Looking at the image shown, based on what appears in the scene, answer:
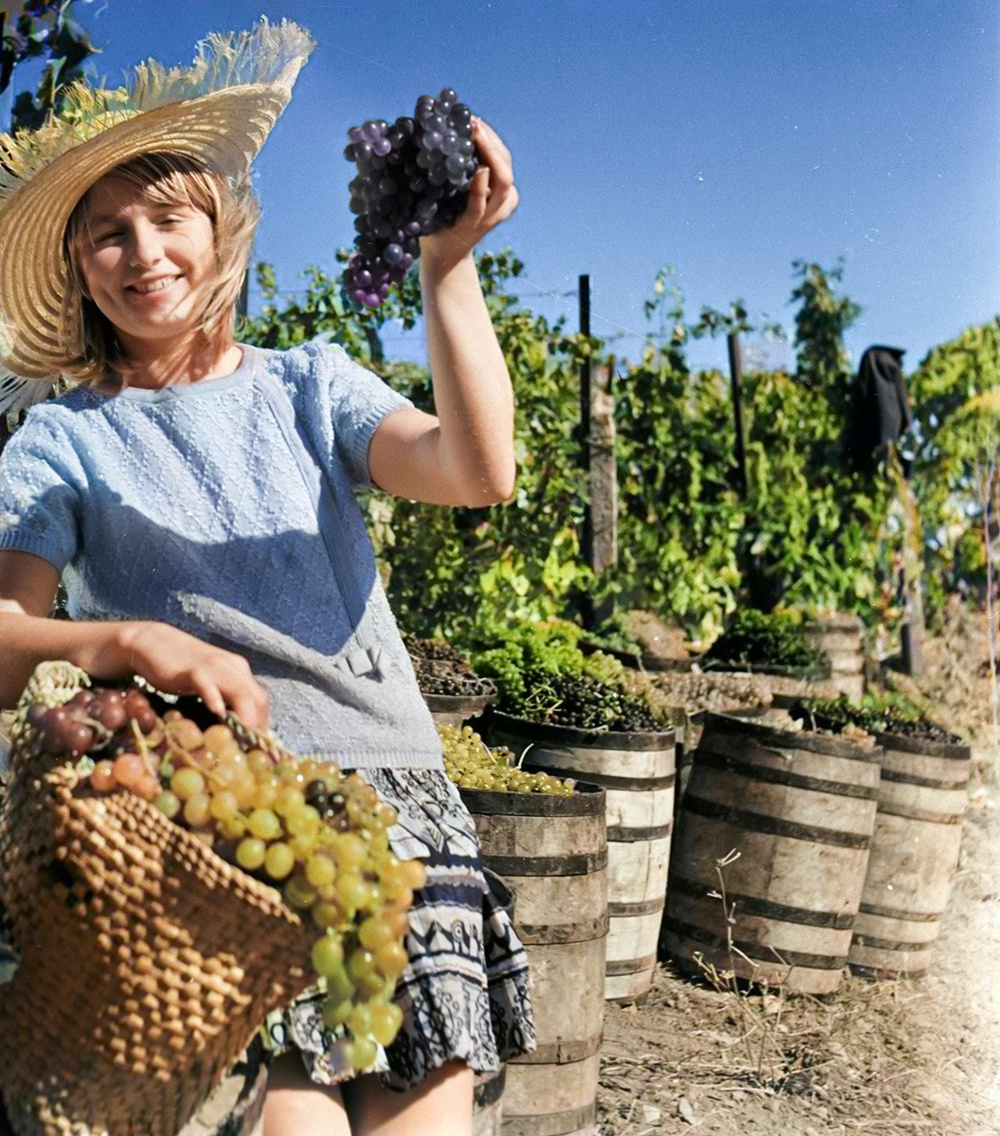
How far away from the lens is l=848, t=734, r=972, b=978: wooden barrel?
3.72 meters

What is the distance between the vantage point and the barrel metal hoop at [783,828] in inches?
132

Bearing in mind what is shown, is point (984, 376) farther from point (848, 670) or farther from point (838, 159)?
point (838, 159)

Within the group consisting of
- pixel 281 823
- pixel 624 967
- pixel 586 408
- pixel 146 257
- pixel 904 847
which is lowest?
pixel 624 967

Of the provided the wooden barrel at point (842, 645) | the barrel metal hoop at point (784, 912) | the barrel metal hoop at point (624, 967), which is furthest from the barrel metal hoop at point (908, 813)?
the wooden barrel at point (842, 645)

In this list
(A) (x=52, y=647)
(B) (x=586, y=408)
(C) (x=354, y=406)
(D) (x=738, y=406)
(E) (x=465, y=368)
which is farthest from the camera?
(D) (x=738, y=406)

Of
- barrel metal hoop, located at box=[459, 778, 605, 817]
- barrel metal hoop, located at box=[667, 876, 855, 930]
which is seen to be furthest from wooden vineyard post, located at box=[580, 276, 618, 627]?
barrel metal hoop, located at box=[459, 778, 605, 817]

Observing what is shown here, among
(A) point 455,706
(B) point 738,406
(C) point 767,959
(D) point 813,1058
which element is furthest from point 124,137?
(B) point 738,406

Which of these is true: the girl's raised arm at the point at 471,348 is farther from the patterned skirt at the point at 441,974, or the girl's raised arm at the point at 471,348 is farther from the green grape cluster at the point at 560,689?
the green grape cluster at the point at 560,689

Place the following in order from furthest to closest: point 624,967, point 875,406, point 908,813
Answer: point 875,406, point 908,813, point 624,967

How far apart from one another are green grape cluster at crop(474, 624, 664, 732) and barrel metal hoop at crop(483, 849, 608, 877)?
0.89 m

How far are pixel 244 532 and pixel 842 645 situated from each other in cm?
501

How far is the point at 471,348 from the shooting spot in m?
1.33

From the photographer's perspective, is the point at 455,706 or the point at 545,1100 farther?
the point at 455,706

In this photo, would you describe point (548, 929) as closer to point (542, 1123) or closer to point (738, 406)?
point (542, 1123)
